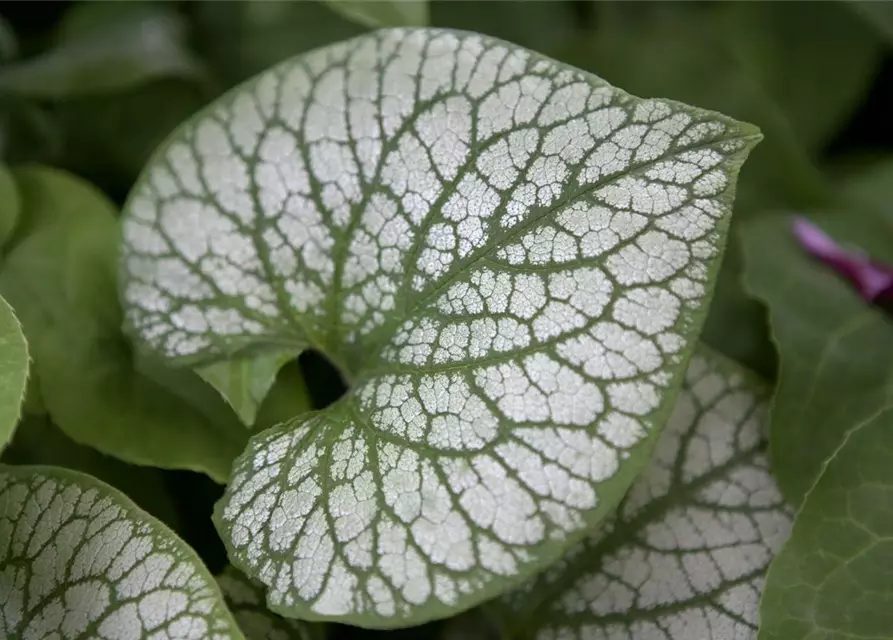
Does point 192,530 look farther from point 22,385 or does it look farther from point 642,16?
point 642,16

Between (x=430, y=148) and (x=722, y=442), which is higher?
(x=430, y=148)

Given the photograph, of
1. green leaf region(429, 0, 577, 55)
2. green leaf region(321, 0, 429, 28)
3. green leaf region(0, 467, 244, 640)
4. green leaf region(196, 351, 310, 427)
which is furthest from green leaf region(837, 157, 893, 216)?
green leaf region(0, 467, 244, 640)

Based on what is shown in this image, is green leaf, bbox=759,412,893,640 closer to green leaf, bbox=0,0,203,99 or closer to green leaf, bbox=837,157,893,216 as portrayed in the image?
green leaf, bbox=837,157,893,216

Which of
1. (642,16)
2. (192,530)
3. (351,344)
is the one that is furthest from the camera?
(642,16)

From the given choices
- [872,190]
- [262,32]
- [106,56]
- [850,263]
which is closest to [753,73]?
[872,190]

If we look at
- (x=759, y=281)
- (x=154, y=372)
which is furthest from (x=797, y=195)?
(x=154, y=372)

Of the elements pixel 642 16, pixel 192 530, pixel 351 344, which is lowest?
pixel 192 530

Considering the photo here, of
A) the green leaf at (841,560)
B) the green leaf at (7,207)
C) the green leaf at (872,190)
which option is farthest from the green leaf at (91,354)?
the green leaf at (872,190)

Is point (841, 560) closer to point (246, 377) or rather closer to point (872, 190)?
point (246, 377)
